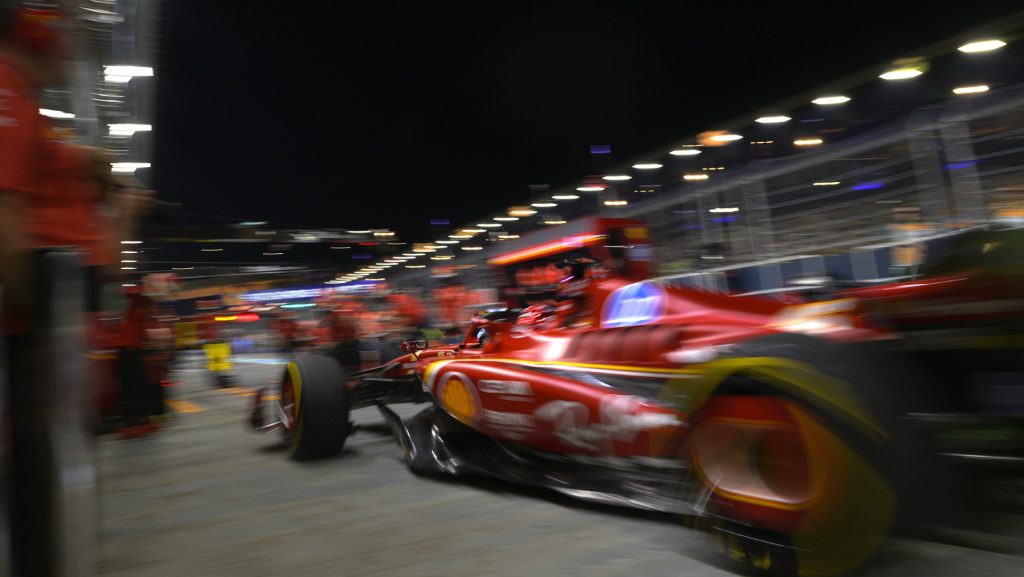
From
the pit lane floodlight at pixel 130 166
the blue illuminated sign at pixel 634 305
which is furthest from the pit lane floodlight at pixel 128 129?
the blue illuminated sign at pixel 634 305

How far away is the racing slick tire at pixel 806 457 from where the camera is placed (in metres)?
1.68

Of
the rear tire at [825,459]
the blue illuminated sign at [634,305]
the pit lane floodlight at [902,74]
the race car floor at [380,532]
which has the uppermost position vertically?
the pit lane floodlight at [902,74]

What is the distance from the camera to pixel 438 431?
380 cm

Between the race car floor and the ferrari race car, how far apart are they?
0.14 meters

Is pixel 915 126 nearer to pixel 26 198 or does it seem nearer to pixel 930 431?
pixel 930 431

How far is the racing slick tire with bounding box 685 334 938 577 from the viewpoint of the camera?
1.68 m

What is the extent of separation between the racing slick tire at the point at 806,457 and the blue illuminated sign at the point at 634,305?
1.02 metres

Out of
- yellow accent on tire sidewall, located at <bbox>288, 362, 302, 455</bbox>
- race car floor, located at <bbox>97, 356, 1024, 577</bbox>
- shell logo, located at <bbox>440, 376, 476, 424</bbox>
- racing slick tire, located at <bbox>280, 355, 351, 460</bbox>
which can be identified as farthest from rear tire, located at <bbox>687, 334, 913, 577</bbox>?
yellow accent on tire sidewall, located at <bbox>288, 362, 302, 455</bbox>

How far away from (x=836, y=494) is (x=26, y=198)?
1.88 metres

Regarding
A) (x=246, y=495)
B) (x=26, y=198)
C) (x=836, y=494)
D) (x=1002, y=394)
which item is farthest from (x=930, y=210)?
(x=26, y=198)

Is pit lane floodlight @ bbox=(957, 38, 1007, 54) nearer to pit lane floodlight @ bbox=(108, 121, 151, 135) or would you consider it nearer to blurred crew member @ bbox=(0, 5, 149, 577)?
blurred crew member @ bbox=(0, 5, 149, 577)

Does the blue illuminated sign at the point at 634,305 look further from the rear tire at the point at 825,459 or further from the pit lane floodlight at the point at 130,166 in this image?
the pit lane floodlight at the point at 130,166

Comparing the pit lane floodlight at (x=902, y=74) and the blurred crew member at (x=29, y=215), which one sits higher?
the pit lane floodlight at (x=902, y=74)

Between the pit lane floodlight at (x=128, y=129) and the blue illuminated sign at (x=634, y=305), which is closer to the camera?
the blue illuminated sign at (x=634, y=305)
